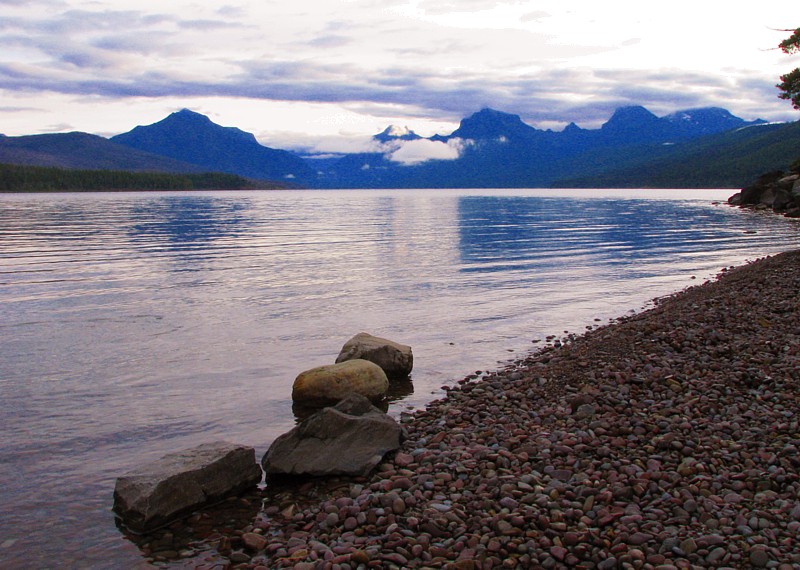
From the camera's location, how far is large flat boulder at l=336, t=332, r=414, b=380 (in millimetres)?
15688

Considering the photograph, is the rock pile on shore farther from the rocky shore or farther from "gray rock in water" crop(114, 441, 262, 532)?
"gray rock in water" crop(114, 441, 262, 532)

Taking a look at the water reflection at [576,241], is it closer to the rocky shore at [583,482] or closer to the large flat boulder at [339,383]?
the large flat boulder at [339,383]

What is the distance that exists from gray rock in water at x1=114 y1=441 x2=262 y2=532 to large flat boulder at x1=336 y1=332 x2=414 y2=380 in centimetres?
575

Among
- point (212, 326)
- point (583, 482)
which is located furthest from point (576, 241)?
point (583, 482)

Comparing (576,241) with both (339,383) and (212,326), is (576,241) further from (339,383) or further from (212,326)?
(339,383)

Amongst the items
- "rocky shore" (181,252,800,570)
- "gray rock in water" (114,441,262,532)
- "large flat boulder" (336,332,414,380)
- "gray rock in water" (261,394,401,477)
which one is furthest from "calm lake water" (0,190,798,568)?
"rocky shore" (181,252,800,570)

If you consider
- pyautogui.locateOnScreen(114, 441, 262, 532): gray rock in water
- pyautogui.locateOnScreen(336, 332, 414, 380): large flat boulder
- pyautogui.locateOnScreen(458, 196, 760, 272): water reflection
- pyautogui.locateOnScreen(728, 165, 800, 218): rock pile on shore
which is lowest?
pyautogui.locateOnScreen(114, 441, 262, 532): gray rock in water

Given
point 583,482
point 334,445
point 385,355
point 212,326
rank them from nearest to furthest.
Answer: point 583,482 < point 334,445 < point 385,355 < point 212,326

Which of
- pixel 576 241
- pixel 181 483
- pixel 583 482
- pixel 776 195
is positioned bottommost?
pixel 181 483

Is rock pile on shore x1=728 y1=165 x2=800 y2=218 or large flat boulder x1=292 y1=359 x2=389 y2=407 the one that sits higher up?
rock pile on shore x1=728 y1=165 x2=800 y2=218

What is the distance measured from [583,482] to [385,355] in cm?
789

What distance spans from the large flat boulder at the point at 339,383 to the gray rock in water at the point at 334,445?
250cm

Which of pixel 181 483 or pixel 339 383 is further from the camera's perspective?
pixel 339 383

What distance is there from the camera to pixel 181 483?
9.27 metres
